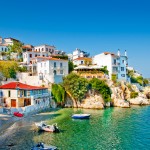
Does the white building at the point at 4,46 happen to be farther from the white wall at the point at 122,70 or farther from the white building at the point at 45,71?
the white wall at the point at 122,70

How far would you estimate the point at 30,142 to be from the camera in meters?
31.5

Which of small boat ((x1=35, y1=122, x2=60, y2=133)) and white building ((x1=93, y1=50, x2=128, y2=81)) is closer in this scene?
small boat ((x1=35, y1=122, x2=60, y2=133))

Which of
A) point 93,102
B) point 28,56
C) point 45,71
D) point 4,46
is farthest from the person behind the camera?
point 4,46

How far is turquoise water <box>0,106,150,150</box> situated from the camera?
31161 millimetres

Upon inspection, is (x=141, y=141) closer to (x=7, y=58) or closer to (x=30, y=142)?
(x=30, y=142)

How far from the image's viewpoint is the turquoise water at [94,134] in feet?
102

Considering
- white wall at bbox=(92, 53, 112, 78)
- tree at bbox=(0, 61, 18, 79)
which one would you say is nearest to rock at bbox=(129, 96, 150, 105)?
white wall at bbox=(92, 53, 112, 78)

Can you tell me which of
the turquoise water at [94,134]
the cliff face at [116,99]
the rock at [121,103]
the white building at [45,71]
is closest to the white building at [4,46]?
→ the white building at [45,71]

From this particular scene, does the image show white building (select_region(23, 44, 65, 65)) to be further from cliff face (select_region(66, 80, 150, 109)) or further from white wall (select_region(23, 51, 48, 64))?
cliff face (select_region(66, 80, 150, 109))

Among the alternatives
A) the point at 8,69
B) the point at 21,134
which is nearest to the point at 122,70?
the point at 8,69

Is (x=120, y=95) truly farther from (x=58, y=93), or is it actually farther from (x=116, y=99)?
(x=58, y=93)

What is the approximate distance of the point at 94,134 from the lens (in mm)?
36594

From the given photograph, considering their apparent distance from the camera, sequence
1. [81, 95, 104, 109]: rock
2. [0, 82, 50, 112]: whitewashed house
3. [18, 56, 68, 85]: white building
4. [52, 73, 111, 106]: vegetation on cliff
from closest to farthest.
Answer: [0, 82, 50, 112]: whitewashed house < [81, 95, 104, 109]: rock < [52, 73, 111, 106]: vegetation on cliff < [18, 56, 68, 85]: white building

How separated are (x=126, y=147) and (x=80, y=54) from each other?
3403 inches
